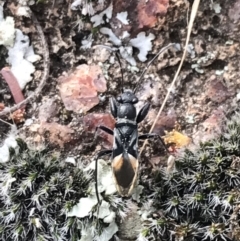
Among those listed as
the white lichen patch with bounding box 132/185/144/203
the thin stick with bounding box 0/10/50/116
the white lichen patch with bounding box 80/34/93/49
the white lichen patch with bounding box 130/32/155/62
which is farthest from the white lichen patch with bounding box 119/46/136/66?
the white lichen patch with bounding box 132/185/144/203

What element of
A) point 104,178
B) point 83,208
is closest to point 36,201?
point 83,208

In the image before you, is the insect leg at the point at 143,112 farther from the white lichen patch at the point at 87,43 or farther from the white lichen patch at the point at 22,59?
the white lichen patch at the point at 22,59

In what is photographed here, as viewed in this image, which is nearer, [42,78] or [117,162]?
[117,162]

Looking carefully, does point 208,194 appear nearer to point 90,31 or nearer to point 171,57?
point 171,57

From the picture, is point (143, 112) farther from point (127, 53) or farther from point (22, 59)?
point (22, 59)

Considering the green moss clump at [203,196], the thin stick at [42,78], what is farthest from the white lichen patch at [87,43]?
the green moss clump at [203,196]

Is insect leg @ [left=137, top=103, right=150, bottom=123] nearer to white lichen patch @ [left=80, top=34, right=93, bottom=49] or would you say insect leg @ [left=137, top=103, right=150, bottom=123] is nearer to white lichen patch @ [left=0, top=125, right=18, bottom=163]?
white lichen patch @ [left=80, top=34, right=93, bottom=49]
